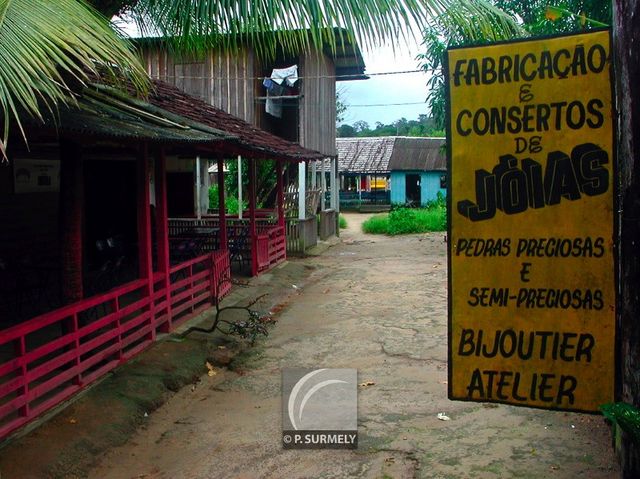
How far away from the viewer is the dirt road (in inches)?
200

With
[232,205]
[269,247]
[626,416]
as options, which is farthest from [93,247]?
[232,205]

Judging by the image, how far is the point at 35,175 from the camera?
1053 centimetres

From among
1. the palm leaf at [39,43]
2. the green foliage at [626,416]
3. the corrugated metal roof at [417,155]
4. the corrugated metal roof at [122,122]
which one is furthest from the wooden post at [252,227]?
the corrugated metal roof at [417,155]

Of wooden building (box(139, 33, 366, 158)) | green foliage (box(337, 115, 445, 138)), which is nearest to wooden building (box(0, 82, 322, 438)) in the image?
wooden building (box(139, 33, 366, 158))

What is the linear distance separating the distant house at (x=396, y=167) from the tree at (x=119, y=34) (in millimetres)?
32296

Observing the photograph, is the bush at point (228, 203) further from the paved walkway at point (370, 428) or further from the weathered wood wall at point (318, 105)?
the paved walkway at point (370, 428)

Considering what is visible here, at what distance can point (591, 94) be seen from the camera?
311 centimetres

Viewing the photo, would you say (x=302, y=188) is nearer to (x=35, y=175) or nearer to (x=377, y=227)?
(x=35, y=175)

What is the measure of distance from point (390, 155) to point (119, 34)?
35.1 metres

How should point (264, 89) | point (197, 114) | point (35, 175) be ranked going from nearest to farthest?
point (35, 175), point (197, 114), point (264, 89)

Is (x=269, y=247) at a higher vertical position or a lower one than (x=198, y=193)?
lower

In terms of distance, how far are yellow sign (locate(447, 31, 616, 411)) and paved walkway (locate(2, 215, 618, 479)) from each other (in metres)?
1.90

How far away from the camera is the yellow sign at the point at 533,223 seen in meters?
3.14

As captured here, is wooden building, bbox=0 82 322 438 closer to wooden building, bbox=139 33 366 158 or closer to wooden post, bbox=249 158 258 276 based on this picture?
wooden post, bbox=249 158 258 276
